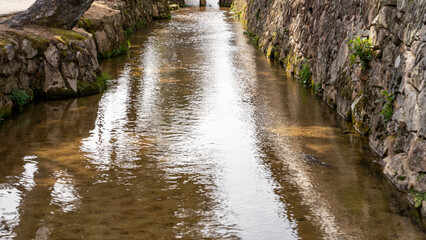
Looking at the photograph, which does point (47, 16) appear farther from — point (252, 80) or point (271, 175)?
point (271, 175)

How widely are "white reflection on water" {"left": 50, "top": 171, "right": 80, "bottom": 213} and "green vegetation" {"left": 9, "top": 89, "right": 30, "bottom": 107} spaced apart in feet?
12.9

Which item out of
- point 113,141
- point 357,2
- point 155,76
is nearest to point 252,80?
point 155,76

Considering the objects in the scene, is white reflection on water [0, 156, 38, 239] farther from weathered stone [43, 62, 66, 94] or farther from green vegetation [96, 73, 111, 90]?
green vegetation [96, 73, 111, 90]

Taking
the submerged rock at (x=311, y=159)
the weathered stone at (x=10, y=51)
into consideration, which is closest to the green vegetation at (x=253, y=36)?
the weathered stone at (x=10, y=51)

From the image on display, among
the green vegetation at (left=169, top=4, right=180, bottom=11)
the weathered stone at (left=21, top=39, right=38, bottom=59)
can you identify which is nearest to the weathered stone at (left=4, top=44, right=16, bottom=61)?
the weathered stone at (left=21, top=39, right=38, bottom=59)

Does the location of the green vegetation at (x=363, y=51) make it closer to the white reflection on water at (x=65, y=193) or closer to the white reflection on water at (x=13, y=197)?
the white reflection on water at (x=65, y=193)

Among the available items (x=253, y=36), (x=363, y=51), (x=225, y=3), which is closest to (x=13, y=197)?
(x=363, y=51)

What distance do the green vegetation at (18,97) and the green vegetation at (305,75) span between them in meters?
A: 7.59

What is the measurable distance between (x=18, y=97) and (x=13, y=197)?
480 centimetres

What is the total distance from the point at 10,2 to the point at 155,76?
6.27 m

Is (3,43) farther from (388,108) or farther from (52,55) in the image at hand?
(388,108)

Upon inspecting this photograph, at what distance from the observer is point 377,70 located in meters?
10.4

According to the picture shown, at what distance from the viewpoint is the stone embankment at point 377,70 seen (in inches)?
321

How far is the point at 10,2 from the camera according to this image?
18.7 meters
